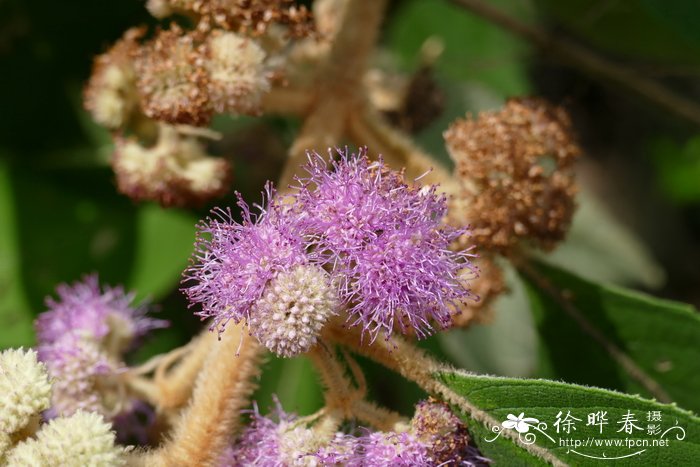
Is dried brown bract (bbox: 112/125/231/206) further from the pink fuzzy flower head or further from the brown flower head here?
the brown flower head

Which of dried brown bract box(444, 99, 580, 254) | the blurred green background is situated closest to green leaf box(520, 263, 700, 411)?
dried brown bract box(444, 99, 580, 254)

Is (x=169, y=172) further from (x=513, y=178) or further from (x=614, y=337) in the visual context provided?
(x=614, y=337)

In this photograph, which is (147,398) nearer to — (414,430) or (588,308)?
(414,430)

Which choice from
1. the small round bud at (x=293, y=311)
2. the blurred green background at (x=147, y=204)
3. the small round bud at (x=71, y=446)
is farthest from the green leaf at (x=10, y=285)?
the small round bud at (x=293, y=311)

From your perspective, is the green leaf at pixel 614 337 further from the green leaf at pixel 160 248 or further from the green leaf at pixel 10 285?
the green leaf at pixel 10 285

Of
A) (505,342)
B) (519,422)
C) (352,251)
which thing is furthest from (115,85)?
(505,342)
